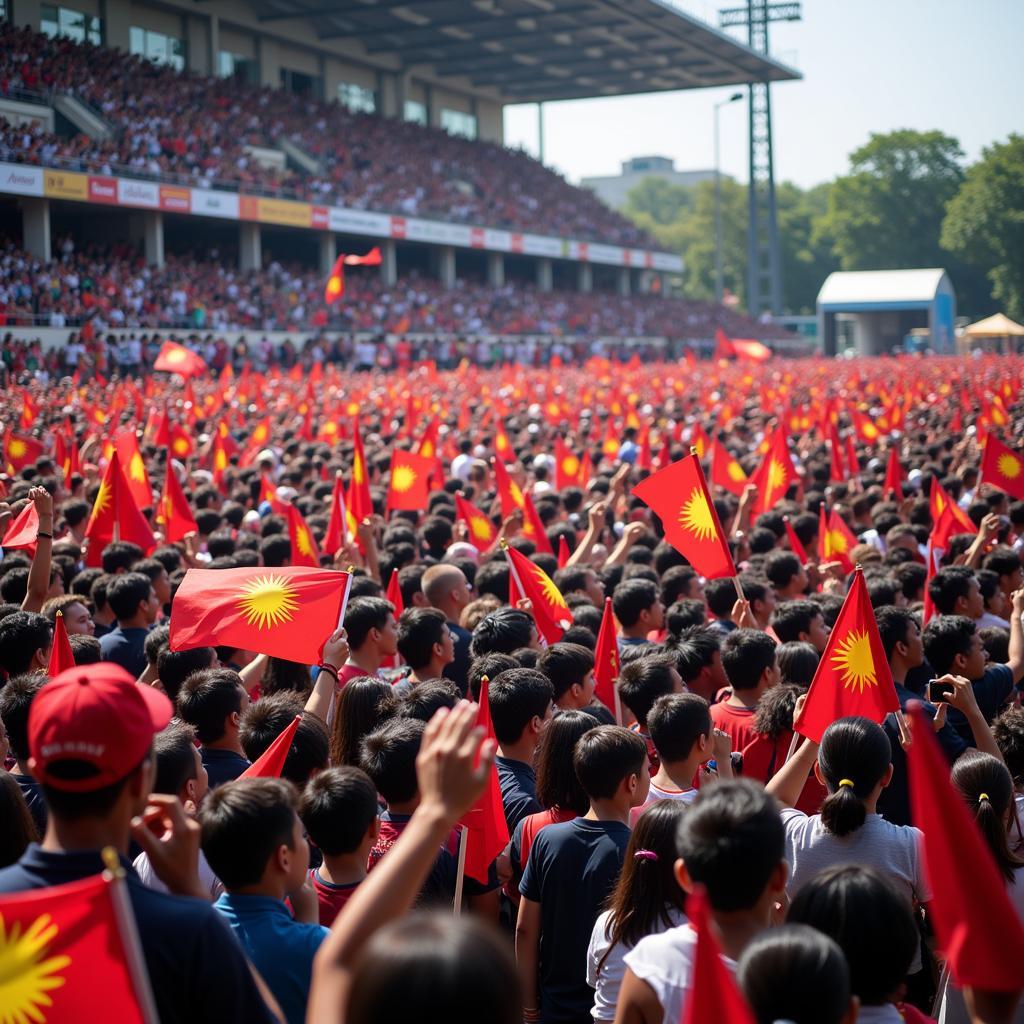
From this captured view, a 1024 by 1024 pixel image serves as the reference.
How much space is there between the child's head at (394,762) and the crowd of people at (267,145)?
99.2ft

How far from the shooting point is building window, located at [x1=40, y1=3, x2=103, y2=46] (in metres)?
38.2

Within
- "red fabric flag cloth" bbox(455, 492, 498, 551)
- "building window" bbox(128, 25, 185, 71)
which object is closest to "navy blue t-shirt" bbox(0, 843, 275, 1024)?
"red fabric flag cloth" bbox(455, 492, 498, 551)

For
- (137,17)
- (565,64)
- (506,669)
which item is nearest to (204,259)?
(137,17)

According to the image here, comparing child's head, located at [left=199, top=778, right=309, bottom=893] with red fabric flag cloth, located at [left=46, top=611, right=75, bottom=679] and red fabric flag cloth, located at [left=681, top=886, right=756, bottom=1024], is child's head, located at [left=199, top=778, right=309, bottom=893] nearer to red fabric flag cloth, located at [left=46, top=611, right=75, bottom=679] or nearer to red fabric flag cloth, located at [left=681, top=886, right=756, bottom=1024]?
red fabric flag cloth, located at [left=681, top=886, right=756, bottom=1024]

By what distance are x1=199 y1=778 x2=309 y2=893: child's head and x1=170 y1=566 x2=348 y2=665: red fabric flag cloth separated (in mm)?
2286

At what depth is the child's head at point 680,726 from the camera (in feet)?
13.1

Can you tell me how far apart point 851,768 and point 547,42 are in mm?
51744

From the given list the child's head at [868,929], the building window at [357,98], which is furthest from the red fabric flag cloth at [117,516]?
the building window at [357,98]

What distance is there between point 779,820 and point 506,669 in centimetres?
238

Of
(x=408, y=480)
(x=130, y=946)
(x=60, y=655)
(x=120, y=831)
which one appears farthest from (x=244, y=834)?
(x=408, y=480)

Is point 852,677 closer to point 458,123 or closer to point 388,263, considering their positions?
point 388,263

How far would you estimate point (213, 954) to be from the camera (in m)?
2.29

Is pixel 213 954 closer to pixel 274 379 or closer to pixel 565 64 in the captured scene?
pixel 274 379

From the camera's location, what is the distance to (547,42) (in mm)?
51406
